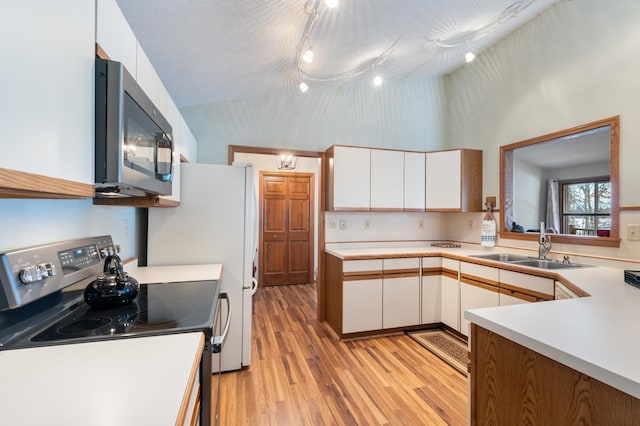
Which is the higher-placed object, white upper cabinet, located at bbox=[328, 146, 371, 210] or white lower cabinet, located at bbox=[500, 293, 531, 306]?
white upper cabinet, located at bbox=[328, 146, 371, 210]

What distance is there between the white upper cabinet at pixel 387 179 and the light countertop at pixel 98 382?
258cm

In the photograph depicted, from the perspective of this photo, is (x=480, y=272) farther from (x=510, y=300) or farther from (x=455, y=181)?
(x=455, y=181)

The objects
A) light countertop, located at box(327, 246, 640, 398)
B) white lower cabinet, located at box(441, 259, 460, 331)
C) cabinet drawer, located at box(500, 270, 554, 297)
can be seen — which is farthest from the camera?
white lower cabinet, located at box(441, 259, 460, 331)

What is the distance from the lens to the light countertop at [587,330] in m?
0.70

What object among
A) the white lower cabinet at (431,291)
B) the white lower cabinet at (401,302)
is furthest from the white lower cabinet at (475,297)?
the white lower cabinet at (401,302)

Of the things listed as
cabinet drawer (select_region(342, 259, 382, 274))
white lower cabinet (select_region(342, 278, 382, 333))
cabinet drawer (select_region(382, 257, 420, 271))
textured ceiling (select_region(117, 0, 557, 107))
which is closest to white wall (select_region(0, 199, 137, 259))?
textured ceiling (select_region(117, 0, 557, 107))

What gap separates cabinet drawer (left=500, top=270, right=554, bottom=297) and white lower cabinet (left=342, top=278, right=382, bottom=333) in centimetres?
108

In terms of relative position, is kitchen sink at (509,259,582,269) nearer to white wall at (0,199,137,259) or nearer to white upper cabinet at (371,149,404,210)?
white upper cabinet at (371,149,404,210)

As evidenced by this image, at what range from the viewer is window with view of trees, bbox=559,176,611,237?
7.28 ft

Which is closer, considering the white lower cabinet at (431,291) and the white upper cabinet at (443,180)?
the white lower cabinet at (431,291)

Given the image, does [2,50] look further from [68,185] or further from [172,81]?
[172,81]

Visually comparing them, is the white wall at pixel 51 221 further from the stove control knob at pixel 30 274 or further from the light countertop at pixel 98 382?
the light countertop at pixel 98 382

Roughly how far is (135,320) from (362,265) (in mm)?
2121

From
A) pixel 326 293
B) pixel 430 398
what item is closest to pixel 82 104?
pixel 430 398
